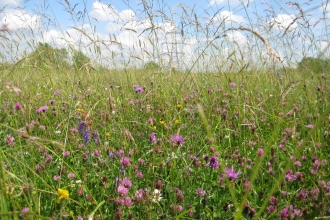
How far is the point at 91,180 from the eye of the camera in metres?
1.40

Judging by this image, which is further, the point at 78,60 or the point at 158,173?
the point at 78,60

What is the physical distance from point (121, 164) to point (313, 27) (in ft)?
8.07

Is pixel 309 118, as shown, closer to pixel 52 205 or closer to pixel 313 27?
pixel 313 27

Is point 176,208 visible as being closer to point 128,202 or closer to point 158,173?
point 128,202

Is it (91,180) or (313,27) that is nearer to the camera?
(91,180)

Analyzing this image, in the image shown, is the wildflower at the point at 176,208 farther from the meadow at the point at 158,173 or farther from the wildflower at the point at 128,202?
the wildflower at the point at 128,202

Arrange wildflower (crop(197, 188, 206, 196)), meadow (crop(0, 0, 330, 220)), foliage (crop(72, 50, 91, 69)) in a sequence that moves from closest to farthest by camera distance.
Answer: meadow (crop(0, 0, 330, 220)), wildflower (crop(197, 188, 206, 196)), foliage (crop(72, 50, 91, 69))

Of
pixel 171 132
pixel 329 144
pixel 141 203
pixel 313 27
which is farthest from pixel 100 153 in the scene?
pixel 313 27

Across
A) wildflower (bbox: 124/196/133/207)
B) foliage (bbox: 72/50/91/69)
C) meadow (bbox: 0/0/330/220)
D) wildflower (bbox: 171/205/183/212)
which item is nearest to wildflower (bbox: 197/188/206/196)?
meadow (bbox: 0/0/330/220)

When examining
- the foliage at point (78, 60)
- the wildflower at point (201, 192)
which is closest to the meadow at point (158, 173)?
the wildflower at point (201, 192)

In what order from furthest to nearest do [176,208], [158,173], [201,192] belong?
1. [158,173]
2. [201,192]
3. [176,208]

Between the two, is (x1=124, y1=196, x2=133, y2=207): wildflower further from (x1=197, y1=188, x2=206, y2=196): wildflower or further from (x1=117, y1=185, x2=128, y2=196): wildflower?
(x1=197, y1=188, x2=206, y2=196): wildflower

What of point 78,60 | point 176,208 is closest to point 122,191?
point 176,208

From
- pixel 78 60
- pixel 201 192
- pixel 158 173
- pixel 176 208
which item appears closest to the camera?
pixel 176 208
